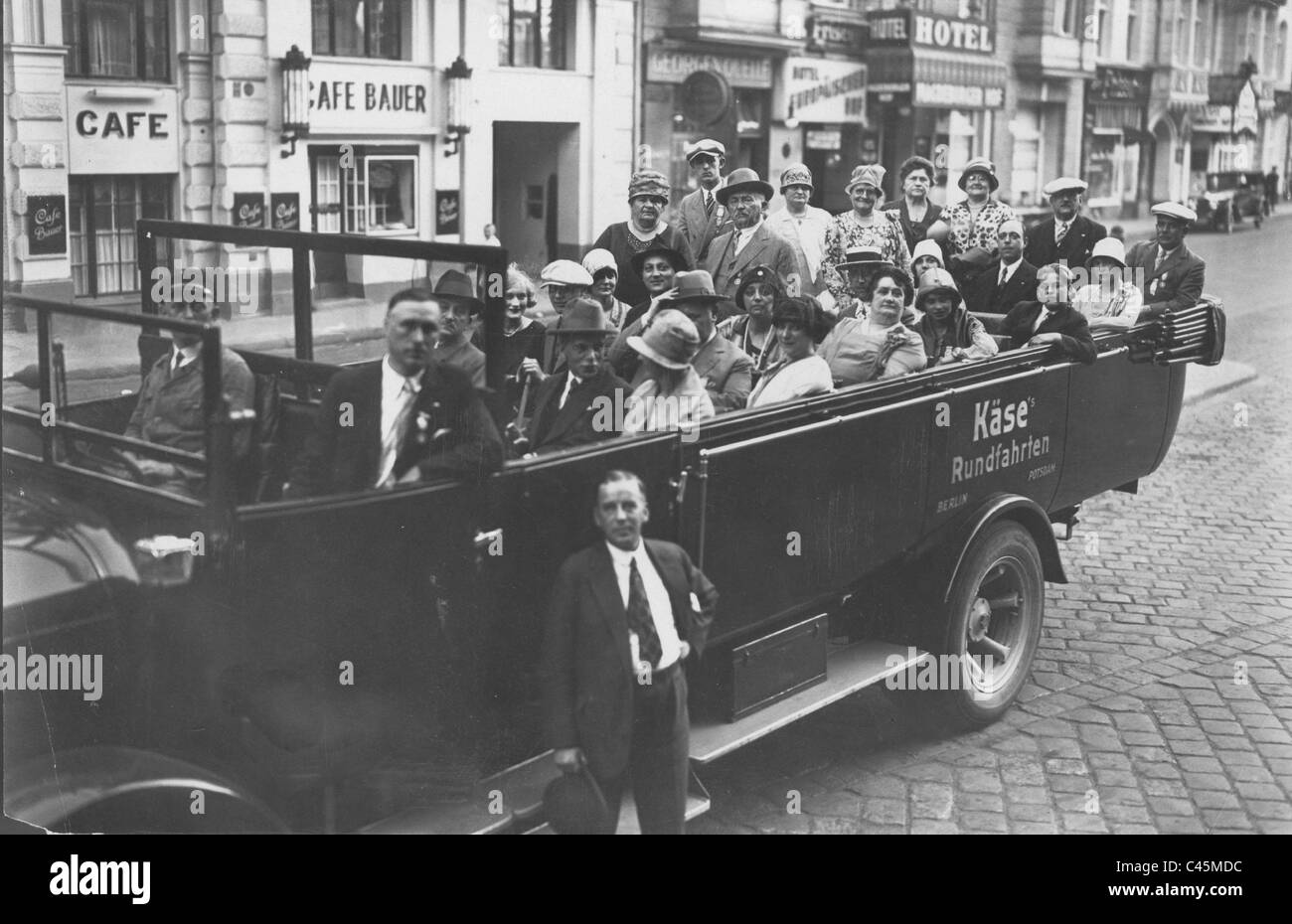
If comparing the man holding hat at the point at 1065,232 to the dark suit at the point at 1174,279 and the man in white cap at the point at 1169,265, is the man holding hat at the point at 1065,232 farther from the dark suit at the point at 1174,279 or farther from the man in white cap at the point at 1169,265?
Answer: the dark suit at the point at 1174,279

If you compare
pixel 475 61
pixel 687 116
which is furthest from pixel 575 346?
pixel 687 116

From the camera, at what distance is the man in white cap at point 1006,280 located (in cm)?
671

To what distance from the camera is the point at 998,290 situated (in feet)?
22.3

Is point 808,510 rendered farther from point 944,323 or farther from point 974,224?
point 974,224

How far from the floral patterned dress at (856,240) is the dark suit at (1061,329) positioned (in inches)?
32.7

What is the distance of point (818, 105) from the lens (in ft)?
81.9

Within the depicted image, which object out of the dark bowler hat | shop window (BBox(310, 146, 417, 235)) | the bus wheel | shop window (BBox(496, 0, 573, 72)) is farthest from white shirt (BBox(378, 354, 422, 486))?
shop window (BBox(496, 0, 573, 72))

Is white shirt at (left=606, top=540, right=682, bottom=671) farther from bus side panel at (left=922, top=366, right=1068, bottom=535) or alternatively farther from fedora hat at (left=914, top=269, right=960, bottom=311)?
fedora hat at (left=914, top=269, right=960, bottom=311)

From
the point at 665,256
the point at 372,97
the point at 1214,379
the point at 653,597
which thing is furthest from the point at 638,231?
the point at 1214,379

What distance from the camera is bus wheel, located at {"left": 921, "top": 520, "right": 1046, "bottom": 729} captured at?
16.1ft

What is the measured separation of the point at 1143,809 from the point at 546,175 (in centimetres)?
1296

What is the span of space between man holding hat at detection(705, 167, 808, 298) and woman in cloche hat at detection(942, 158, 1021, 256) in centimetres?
101

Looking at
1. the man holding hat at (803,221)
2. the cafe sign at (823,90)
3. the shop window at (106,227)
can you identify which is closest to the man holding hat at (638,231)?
the man holding hat at (803,221)
